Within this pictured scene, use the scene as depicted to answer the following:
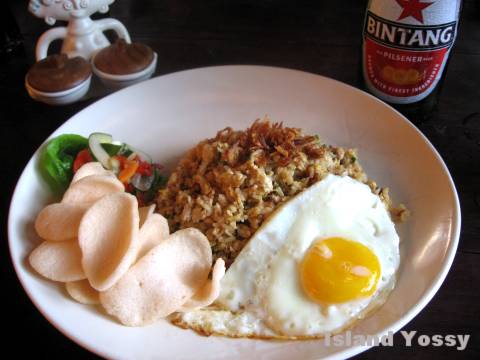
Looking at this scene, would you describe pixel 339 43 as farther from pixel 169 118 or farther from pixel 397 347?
pixel 397 347

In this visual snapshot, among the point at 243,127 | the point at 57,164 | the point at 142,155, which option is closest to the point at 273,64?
the point at 243,127

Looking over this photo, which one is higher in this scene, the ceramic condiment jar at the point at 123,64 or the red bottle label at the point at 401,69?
the red bottle label at the point at 401,69

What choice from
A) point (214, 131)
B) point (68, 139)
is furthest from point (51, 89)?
point (214, 131)

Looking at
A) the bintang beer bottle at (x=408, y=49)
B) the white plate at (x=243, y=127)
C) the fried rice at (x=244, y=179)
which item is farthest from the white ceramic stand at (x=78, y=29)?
the bintang beer bottle at (x=408, y=49)

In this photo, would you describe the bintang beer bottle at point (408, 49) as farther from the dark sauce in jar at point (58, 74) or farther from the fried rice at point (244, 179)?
the dark sauce in jar at point (58, 74)

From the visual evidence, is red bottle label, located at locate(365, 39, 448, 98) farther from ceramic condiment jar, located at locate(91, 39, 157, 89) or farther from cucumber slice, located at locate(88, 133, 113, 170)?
cucumber slice, located at locate(88, 133, 113, 170)

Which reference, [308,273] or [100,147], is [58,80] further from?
[308,273]
